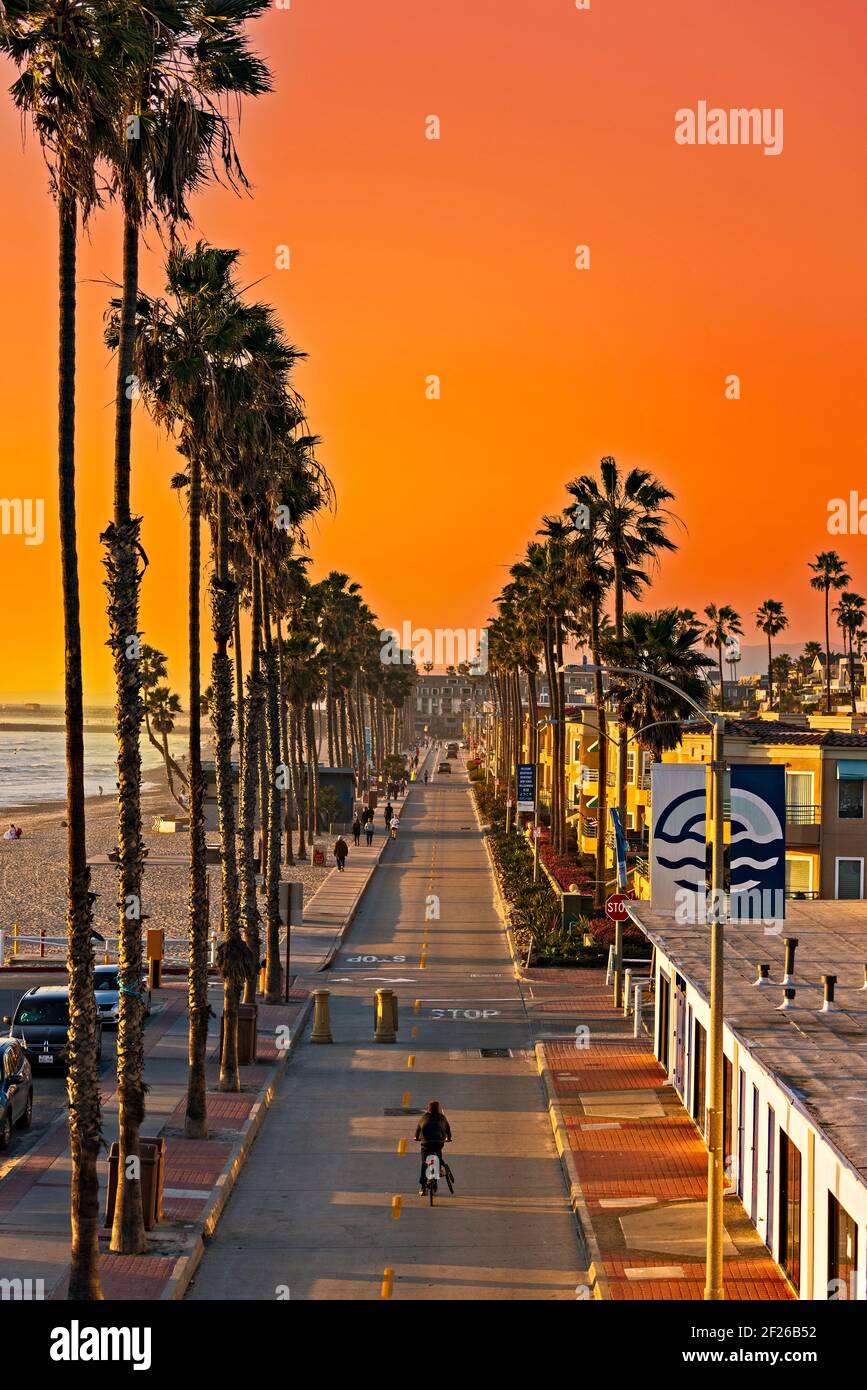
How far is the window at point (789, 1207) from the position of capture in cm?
1898

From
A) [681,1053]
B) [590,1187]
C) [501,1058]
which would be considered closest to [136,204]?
[590,1187]

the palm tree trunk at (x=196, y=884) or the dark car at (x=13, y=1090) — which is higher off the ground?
the palm tree trunk at (x=196, y=884)

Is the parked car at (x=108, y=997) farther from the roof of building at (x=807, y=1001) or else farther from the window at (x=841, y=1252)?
the window at (x=841, y=1252)

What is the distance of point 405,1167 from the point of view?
2544 centimetres

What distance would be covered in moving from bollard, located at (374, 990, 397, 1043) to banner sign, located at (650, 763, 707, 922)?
11.9m

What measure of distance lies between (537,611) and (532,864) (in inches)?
614

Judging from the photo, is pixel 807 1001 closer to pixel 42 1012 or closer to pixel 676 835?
pixel 676 835

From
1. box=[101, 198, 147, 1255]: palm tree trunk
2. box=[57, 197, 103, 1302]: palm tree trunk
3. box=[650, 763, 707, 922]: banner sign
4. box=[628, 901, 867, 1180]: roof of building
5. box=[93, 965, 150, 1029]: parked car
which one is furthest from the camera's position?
box=[93, 965, 150, 1029]: parked car

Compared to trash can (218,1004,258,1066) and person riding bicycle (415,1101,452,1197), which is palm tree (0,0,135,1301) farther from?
trash can (218,1004,258,1066)

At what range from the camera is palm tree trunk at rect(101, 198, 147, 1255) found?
2034 centimetres

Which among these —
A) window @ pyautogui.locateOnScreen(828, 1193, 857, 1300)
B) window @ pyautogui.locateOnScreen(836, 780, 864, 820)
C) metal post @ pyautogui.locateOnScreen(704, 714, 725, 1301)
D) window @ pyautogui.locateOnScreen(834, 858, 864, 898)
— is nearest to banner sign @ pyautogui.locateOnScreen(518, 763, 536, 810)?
window @ pyautogui.locateOnScreen(834, 858, 864, 898)

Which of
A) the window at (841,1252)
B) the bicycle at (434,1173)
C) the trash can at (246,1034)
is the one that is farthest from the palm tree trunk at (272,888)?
the window at (841,1252)

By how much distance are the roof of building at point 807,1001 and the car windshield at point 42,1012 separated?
40.1 ft

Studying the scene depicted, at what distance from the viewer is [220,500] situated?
99.3ft
